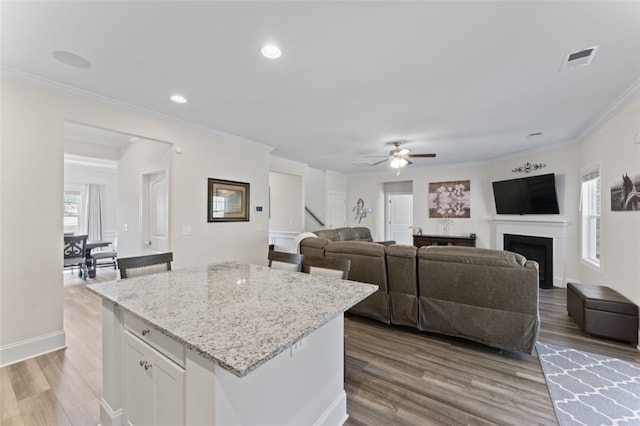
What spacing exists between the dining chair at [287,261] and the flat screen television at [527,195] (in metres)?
5.31

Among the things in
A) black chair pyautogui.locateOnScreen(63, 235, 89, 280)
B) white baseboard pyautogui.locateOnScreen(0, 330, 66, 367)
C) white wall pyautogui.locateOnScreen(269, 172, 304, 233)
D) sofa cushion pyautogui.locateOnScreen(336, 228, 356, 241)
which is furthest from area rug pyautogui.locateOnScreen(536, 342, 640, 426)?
black chair pyautogui.locateOnScreen(63, 235, 89, 280)

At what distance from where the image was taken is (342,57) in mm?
2205

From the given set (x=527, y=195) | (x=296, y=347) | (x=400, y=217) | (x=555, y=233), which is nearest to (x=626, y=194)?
(x=555, y=233)

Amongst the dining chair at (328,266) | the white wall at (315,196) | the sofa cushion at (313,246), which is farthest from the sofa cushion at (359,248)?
the white wall at (315,196)

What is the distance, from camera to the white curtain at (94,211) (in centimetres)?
745

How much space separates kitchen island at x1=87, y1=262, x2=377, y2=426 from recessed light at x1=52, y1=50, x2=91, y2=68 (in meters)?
1.92

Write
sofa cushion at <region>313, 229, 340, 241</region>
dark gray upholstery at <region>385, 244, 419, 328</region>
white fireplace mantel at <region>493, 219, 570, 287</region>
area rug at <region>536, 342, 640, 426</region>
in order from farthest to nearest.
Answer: sofa cushion at <region>313, 229, 340, 241</region> → white fireplace mantel at <region>493, 219, 570, 287</region> → dark gray upholstery at <region>385, 244, 419, 328</region> → area rug at <region>536, 342, 640, 426</region>

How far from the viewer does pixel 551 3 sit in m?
1.63

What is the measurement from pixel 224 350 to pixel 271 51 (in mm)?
2117

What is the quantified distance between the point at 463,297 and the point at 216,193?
145 inches

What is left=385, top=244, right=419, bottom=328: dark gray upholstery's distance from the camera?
3080 mm

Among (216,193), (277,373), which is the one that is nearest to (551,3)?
(277,373)

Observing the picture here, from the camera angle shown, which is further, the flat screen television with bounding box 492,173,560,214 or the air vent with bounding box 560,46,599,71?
the flat screen television with bounding box 492,173,560,214

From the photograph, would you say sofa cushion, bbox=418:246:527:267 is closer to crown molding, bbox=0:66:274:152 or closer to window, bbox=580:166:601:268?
window, bbox=580:166:601:268
